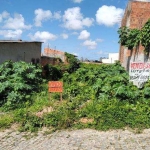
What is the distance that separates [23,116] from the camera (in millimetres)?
8195

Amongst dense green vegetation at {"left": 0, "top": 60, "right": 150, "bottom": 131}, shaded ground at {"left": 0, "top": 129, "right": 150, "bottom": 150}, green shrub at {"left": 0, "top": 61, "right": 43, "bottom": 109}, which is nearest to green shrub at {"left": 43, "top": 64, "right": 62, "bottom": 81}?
green shrub at {"left": 0, "top": 61, "right": 43, "bottom": 109}

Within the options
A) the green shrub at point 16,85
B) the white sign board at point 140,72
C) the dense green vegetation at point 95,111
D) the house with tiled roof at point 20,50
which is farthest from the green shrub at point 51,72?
the white sign board at point 140,72

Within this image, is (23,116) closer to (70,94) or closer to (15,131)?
(15,131)

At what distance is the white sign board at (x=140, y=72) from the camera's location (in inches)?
387

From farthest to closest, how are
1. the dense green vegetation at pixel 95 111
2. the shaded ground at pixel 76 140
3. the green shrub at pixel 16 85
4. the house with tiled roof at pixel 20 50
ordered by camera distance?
the house with tiled roof at pixel 20 50, the green shrub at pixel 16 85, the dense green vegetation at pixel 95 111, the shaded ground at pixel 76 140

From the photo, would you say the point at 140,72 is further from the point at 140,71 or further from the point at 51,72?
the point at 51,72

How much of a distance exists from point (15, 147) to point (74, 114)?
2459 mm

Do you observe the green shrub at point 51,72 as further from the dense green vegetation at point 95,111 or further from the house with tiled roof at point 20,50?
the dense green vegetation at point 95,111

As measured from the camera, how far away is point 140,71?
9.85m

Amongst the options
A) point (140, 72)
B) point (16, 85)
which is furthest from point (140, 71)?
point (16, 85)

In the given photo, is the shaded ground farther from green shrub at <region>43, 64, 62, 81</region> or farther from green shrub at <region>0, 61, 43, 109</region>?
green shrub at <region>43, 64, 62, 81</region>

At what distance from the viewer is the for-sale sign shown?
982 cm

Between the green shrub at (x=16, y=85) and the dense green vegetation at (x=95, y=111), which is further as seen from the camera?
the green shrub at (x=16, y=85)

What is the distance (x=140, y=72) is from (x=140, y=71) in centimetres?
4
